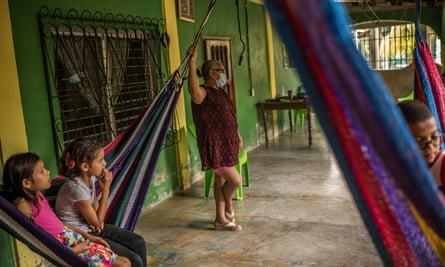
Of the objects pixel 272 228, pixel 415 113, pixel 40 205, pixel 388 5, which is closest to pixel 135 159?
pixel 40 205

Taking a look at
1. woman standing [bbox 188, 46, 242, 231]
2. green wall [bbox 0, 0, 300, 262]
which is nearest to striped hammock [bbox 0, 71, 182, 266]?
woman standing [bbox 188, 46, 242, 231]

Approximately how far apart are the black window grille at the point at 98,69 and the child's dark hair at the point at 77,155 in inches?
31.3

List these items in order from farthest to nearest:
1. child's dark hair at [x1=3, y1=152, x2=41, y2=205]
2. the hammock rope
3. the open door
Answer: the open door, the hammock rope, child's dark hair at [x1=3, y1=152, x2=41, y2=205]

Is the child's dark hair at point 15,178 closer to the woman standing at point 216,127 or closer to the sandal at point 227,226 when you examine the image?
the woman standing at point 216,127

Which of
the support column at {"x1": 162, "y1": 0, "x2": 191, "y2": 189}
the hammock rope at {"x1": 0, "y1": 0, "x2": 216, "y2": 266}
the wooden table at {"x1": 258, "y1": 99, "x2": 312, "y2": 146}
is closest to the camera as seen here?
the hammock rope at {"x1": 0, "y1": 0, "x2": 216, "y2": 266}

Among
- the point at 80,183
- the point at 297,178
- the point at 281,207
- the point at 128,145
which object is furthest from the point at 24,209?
the point at 297,178

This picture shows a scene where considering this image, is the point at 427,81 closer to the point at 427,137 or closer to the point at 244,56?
the point at 427,137

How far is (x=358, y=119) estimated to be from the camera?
72 centimetres

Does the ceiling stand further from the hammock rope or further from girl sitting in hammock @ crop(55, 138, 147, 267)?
girl sitting in hammock @ crop(55, 138, 147, 267)

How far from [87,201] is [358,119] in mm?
1421

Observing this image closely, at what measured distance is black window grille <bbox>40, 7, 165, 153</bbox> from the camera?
2.70 m

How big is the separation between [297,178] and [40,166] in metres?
2.79

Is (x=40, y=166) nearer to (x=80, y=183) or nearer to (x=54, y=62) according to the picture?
(x=80, y=183)

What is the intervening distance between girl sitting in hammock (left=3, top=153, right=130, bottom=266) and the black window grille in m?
0.98
